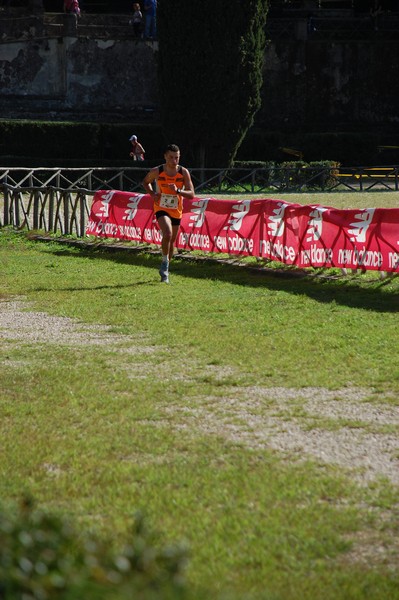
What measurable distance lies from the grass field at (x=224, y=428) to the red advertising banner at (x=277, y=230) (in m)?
1.38

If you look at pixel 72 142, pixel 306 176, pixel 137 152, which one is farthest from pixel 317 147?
pixel 72 142

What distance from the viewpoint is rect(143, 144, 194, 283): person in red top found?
15734 mm

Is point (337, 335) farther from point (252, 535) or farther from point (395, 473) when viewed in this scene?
point (252, 535)

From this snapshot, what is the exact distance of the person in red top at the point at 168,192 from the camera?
51.6 ft

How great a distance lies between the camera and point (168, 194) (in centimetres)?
1594

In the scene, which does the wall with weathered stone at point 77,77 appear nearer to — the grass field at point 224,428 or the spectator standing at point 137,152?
the spectator standing at point 137,152

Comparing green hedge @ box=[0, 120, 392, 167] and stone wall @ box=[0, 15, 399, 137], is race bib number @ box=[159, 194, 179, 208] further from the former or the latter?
stone wall @ box=[0, 15, 399, 137]

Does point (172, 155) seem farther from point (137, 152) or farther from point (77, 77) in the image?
point (77, 77)

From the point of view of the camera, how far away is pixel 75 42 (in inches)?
1822

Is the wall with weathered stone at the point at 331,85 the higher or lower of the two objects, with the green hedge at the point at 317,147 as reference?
higher

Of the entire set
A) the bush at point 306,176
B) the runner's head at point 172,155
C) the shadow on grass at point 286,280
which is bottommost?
the bush at point 306,176

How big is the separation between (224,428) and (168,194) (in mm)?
8841

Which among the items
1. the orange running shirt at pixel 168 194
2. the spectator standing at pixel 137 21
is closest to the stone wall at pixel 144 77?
the spectator standing at pixel 137 21

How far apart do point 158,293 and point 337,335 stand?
3.92 m
